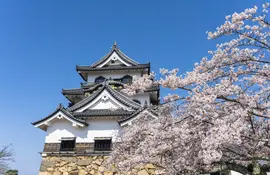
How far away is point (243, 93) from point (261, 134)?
1.08 m

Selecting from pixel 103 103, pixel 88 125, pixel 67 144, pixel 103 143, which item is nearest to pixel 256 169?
pixel 103 143

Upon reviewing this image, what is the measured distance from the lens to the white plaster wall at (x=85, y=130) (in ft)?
41.8

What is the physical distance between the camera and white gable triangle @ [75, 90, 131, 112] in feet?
45.5

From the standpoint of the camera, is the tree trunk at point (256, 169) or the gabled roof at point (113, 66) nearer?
the tree trunk at point (256, 169)

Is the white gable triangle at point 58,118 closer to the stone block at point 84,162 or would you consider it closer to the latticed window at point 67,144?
the latticed window at point 67,144

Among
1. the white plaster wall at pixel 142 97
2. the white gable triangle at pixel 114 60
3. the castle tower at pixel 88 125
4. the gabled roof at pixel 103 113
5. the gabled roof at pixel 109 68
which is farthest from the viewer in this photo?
the white gable triangle at pixel 114 60

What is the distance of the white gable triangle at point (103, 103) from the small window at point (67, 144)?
181 centimetres

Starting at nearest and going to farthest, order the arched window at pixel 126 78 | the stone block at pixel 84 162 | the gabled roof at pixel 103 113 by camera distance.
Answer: the stone block at pixel 84 162
the gabled roof at pixel 103 113
the arched window at pixel 126 78

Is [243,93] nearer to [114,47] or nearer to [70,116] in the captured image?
[70,116]

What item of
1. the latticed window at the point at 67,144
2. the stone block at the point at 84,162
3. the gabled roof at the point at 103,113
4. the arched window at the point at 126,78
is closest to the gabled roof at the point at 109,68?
A: the arched window at the point at 126,78

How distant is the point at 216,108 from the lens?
515 centimetres

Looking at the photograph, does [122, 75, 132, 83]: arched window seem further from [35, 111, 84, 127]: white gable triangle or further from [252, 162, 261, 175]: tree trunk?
[252, 162, 261, 175]: tree trunk

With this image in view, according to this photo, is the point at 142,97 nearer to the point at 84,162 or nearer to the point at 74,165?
the point at 84,162

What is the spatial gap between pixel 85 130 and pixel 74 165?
1.80 meters
